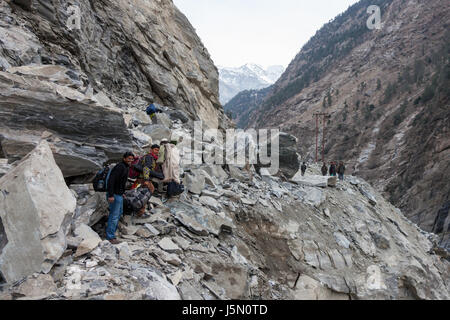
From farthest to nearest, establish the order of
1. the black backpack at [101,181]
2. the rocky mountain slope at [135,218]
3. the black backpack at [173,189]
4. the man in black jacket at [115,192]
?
the black backpack at [173,189], the black backpack at [101,181], the man in black jacket at [115,192], the rocky mountain slope at [135,218]

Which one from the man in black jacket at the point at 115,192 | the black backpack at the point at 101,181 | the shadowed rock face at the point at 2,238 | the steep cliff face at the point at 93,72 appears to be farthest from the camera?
the steep cliff face at the point at 93,72

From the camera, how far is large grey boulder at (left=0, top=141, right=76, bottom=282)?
293 centimetres

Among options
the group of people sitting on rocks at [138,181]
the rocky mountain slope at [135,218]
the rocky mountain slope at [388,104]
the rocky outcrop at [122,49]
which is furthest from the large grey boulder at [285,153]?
the rocky mountain slope at [388,104]

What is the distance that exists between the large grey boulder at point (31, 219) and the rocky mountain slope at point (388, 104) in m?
33.9

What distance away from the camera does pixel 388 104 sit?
61.8 metres

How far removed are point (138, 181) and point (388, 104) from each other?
70.4 meters

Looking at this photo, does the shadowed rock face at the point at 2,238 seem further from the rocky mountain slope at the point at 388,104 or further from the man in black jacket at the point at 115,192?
the rocky mountain slope at the point at 388,104

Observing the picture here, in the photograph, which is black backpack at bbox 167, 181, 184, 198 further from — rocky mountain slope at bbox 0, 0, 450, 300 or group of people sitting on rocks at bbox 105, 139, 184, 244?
rocky mountain slope at bbox 0, 0, 450, 300

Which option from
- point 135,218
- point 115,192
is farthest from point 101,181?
point 135,218

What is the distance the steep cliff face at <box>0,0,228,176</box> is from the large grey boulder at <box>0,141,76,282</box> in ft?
4.65

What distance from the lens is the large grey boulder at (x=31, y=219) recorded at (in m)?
2.93

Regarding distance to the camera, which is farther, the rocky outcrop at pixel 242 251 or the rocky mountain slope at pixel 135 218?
the rocky outcrop at pixel 242 251
